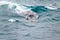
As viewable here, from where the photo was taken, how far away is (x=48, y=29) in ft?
14.3

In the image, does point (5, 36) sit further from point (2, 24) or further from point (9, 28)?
point (2, 24)

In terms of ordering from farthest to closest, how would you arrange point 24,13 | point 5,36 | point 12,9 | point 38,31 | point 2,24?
point 12,9 < point 24,13 < point 2,24 < point 38,31 < point 5,36

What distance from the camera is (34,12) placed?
5645mm

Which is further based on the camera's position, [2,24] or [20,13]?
[20,13]

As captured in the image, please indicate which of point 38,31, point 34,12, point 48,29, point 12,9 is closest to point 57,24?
point 48,29

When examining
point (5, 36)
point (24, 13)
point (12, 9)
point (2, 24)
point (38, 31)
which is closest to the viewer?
point (5, 36)

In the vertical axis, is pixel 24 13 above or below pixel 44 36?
above

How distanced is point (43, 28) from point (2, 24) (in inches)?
45.0

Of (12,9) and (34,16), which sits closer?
(34,16)

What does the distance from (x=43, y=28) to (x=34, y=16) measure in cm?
89

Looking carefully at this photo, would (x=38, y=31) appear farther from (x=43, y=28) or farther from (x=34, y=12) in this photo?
(x=34, y=12)

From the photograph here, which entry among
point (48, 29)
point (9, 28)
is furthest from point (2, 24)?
point (48, 29)

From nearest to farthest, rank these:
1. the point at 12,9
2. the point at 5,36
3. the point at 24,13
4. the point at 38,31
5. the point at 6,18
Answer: the point at 5,36 → the point at 38,31 → the point at 6,18 → the point at 24,13 → the point at 12,9

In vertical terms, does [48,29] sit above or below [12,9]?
below
